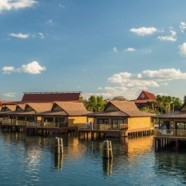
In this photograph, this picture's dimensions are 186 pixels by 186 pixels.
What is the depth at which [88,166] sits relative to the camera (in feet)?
135

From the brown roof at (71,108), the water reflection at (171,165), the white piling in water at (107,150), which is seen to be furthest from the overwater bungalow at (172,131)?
the brown roof at (71,108)

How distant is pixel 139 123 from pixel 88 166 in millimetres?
31789

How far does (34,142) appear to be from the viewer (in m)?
62.9

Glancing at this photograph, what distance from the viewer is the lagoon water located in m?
35.1

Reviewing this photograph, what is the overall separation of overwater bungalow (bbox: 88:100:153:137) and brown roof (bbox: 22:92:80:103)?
5523 centimetres

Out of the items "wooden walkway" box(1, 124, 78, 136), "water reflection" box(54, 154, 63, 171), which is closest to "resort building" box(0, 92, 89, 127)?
"wooden walkway" box(1, 124, 78, 136)

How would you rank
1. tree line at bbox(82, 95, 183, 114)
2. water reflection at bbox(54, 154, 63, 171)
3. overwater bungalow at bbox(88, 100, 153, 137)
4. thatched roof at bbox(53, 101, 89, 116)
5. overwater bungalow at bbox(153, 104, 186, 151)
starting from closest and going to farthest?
water reflection at bbox(54, 154, 63, 171) < overwater bungalow at bbox(153, 104, 186, 151) < overwater bungalow at bbox(88, 100, 153, 137) < thatched roof at bbox(53, 101, 89, 116) < tree line at bbox(82, 95, 183, 114)

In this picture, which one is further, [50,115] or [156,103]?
[156,103]

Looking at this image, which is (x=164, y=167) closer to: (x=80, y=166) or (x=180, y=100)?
(x=80, y=166)

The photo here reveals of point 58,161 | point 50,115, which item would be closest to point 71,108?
point 50,115

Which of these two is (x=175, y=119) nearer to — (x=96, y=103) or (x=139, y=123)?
(x=139, y=123)

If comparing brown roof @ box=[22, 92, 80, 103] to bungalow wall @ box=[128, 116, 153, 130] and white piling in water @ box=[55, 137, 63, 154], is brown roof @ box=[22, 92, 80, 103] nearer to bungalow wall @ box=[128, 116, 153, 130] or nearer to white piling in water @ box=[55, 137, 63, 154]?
bungalow wall @ box=[128, 116, 153, 130]

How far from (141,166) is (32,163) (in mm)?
12475

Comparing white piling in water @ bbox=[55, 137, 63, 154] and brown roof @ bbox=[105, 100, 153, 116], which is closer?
white piling in water @ bbox=[55, 137, 63, 154]
